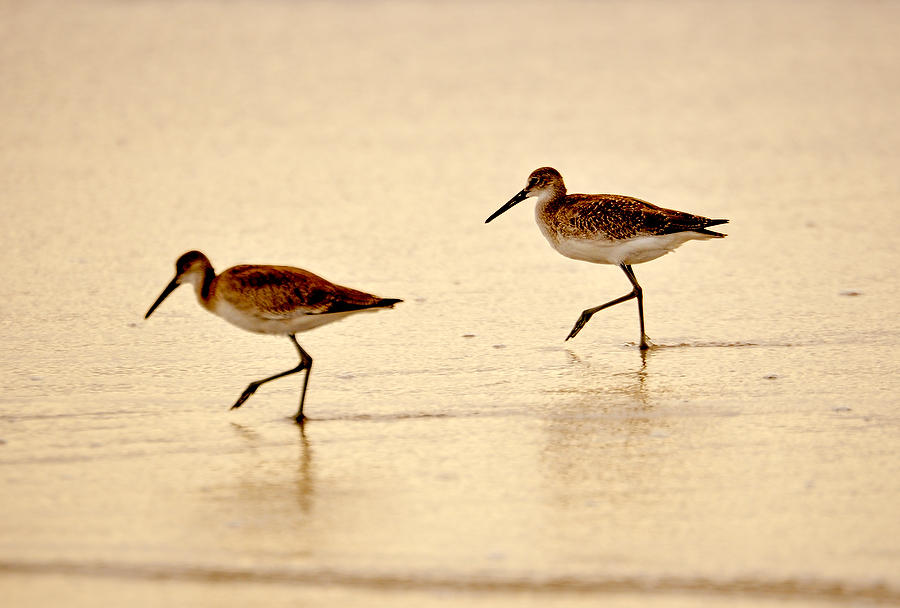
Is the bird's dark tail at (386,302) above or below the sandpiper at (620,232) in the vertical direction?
below

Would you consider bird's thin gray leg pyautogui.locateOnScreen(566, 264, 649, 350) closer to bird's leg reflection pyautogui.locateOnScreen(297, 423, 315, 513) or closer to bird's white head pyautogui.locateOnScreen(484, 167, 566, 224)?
bird's white head pyautogui.locateOnScreen(484, 167, 566, 224)

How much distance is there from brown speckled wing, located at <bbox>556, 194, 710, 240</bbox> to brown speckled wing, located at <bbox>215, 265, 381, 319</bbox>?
1.76 meters

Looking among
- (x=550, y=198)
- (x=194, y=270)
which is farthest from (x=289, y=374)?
(x=550, y=198)

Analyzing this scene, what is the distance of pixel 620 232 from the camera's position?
7.47m


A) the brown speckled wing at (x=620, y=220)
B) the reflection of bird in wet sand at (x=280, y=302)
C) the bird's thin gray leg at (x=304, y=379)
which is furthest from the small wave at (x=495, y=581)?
the brown speckled wing at (x=620, y=220)

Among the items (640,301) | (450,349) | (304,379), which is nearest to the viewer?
(304,379)

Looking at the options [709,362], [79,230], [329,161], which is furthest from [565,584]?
[329,161]

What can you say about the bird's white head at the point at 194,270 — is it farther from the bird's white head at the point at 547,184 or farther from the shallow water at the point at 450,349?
the bird's white head at the point at 547,184

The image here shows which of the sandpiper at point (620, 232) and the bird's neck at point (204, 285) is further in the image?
the sandpiper at point (620, 232)

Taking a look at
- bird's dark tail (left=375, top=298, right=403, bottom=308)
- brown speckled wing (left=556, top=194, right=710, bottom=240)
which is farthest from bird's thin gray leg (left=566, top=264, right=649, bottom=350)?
bird's dark tail (left=375, top=298, right=403, bottom=308)

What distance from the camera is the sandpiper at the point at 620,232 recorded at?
7.38 meters

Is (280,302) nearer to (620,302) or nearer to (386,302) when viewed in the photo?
(386,302)

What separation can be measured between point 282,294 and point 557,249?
221 centimetres

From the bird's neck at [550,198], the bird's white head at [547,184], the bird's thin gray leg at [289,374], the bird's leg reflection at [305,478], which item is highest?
the bird's white head at [547,184]
